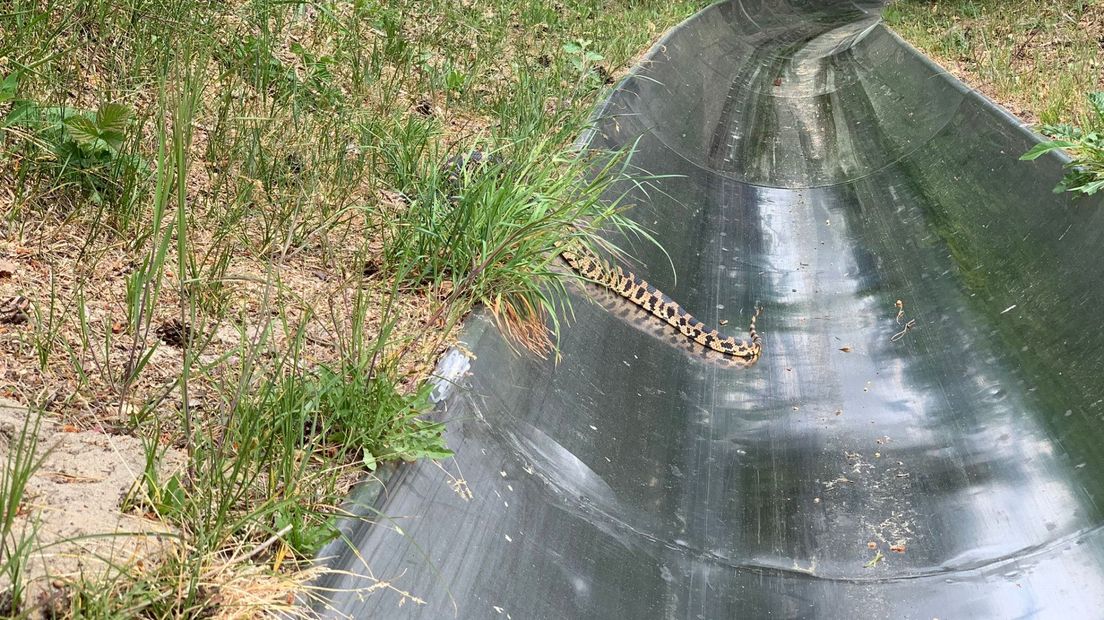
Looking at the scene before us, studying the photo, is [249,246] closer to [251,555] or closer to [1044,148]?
[251,555]

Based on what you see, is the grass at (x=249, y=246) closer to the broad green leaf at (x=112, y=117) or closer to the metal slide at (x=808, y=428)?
the broad green leaf at (x=112, y=117)

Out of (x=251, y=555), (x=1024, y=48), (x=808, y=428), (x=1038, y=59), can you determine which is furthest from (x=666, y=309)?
(x=1024, y=48)

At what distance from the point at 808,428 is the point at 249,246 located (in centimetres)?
325

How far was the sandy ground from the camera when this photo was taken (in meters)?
2.48

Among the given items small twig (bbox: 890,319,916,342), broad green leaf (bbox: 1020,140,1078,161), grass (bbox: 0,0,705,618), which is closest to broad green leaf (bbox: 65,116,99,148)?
grass (bbox: 0,0,705,618)

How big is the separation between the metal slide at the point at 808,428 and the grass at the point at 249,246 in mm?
317

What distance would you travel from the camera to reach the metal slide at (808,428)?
3.88m

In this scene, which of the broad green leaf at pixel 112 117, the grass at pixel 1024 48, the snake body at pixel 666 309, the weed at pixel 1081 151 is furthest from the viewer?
the grass at pixel 1024 48

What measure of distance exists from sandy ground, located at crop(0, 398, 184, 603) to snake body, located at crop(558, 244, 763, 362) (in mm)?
3656

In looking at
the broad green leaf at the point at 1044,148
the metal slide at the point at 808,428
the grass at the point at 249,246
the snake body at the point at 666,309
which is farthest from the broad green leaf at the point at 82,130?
the broad green leaf at the point at 1044,148

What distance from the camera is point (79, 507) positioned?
279 centimetres

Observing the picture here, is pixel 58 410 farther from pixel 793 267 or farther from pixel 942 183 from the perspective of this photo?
pixel 942 183

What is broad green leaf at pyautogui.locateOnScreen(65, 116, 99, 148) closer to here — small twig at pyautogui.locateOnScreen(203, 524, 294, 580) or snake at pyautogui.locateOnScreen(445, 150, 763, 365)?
snake at pyautogui.locateOnScreen(445, 150, 763, 365)

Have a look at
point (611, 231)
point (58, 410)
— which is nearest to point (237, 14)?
point (611, 231)
